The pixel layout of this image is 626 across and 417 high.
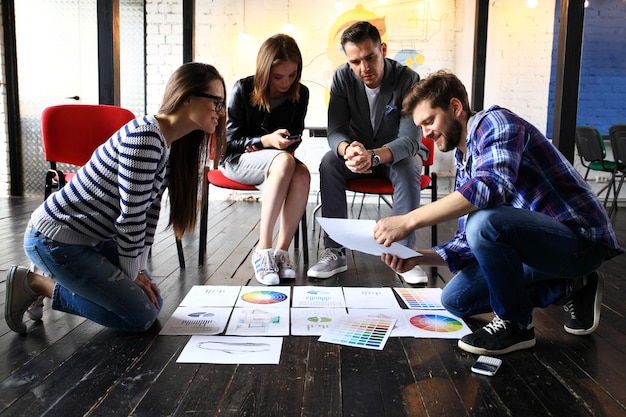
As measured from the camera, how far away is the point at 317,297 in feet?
6.70

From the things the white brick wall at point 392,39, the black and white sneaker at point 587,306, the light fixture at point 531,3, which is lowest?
the black and white sneaker at point 587,306

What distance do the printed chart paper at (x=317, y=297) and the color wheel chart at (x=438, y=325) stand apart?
0.29m

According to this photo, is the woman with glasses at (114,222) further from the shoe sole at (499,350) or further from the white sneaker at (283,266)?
the shoe sole at (499,350)

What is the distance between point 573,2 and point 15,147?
5.12 m

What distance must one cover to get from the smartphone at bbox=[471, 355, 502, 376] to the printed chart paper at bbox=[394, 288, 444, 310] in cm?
48

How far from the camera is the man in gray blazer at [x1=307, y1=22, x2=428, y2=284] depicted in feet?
8.04

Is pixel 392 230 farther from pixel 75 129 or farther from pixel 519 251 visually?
pixel 75 129

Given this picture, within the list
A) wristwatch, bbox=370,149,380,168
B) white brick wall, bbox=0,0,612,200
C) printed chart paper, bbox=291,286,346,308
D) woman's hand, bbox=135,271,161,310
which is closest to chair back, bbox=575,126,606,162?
white brick wall, bbox=0,0,612,200

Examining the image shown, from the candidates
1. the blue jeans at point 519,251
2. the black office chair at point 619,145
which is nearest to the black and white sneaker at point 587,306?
the blue jeans at point 519,251

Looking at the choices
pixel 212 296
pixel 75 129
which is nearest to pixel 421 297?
pixel 212 296

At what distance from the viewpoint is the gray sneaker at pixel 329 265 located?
7.83ft

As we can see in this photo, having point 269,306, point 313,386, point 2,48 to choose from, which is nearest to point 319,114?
point 2,48

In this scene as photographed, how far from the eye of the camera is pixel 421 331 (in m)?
1.68

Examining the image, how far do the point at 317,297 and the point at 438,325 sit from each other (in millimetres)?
493
